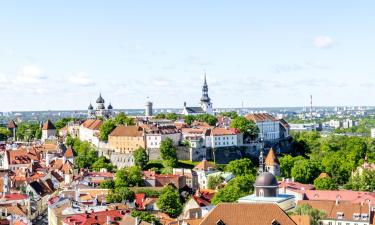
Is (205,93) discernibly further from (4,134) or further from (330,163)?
(330,163)

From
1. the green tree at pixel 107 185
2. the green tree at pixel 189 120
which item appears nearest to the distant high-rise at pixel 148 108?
the green tree at pixel 189 120

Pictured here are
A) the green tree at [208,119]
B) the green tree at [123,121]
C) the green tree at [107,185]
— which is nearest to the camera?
the green tree at [107,185]

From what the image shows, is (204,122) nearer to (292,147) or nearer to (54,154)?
(292,147)

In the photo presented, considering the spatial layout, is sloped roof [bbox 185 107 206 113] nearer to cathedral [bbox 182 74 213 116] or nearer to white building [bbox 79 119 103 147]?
cathedral [bbox 182 74 213 116]

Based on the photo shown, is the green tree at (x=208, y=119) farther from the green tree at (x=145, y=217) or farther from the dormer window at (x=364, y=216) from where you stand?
the green tree at (x=145, y=217)

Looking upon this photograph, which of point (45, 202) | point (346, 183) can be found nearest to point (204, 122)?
point (346, 183)

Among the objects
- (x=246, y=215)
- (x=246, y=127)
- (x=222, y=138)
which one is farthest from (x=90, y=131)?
(x=246, y=215)
